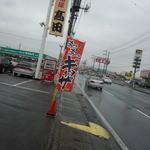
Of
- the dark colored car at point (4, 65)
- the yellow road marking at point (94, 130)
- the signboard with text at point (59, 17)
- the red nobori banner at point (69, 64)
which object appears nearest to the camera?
the yellow road marking at point (94, 130)

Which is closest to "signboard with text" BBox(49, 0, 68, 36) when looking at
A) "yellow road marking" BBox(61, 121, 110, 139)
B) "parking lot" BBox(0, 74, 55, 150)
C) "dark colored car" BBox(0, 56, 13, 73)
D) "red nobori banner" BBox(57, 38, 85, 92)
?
"dark colored car" BBox(0, 56, 13, 73)

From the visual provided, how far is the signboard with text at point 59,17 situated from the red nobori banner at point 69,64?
10754mm

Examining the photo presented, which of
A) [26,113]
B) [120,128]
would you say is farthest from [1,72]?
[120,128]

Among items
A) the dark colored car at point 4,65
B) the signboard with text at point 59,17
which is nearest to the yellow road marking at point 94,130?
the signboard with text at point 59,17

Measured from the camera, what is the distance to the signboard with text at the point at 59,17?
16078 millimetres

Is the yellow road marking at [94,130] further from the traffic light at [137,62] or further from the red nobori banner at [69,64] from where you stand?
the traffic light at [137,62]

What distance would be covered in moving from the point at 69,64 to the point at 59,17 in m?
11.4

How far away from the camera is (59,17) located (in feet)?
53.1

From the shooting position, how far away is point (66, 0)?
16.0 m

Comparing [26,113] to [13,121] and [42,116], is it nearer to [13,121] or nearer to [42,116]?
[42,116]

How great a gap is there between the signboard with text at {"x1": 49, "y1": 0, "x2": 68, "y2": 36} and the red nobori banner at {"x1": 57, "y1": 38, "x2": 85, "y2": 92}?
10754 mm

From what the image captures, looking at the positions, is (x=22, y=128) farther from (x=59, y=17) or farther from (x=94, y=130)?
(x=59, y=17)

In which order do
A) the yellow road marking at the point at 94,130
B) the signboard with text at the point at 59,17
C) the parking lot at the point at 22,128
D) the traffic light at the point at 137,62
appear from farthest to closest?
1. the traffic light at the point at 137,62
2. the signboard with text at the point at 59,17
3. the yellow road marking at the point at 94,130
4. the parking lot at the point at 22,128

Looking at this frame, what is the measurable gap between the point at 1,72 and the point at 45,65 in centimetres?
443
